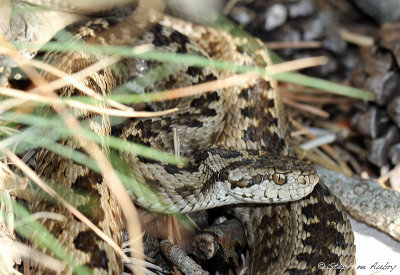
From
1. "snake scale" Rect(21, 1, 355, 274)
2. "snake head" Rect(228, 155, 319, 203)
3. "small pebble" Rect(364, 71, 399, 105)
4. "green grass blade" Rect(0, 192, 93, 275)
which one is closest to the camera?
"green grass blade" Rect(0, 192, 93, 275)

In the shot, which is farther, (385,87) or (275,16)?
(275,16)

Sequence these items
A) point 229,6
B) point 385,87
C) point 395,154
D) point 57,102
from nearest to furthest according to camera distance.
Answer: point 57,102 → point 395,154 → point 385,87 → point 229,6

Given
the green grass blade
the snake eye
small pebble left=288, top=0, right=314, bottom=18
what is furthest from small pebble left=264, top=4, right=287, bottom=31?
the green grass blade

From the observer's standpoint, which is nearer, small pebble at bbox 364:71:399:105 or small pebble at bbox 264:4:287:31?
small pebble at bbox 364:71:399:105

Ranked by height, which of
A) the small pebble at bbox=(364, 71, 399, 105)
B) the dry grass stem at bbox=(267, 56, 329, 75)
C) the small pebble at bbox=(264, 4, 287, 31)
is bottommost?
the small pebble at bbox=(364, 71, 399, 105)

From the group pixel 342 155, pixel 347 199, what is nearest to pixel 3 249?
pixel 347 199

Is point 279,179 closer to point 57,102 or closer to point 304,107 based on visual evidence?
point 304,107

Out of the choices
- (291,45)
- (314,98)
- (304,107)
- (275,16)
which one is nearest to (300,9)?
(275,16)

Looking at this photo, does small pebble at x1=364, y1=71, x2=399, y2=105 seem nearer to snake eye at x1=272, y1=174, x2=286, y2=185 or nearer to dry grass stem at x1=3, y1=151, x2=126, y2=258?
snake eye at x1=272, y1=174, x2=286, y2=185

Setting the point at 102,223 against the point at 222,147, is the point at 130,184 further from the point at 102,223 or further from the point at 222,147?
the point at 222,147
